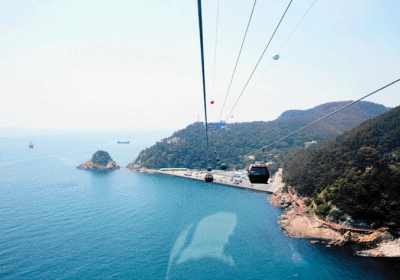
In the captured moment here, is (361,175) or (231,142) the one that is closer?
(361,175)

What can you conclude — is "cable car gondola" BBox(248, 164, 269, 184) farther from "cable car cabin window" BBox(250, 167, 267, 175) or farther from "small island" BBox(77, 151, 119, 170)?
"small island" BBox(77, 151, 119, 170)

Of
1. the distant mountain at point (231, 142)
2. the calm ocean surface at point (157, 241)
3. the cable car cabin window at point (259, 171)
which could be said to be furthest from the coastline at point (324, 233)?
the distant mountain at point (231, 142)

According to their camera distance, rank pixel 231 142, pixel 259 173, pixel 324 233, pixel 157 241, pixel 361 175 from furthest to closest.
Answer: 1. pixel 231 142
2. pixel 361 175
3. pixel 324 233
4. pixel 157 241
5. pixel 259 173

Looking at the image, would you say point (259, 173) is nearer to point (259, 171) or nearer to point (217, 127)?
point (259, 171)

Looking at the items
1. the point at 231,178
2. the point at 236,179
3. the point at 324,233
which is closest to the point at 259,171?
the point at 324,233

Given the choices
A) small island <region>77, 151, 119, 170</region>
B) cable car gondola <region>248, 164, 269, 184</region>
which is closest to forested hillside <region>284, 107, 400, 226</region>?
cable car gondola <region>248, 164, 269, 184</region>

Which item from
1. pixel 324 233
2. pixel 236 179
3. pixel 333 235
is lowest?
pixel 333 235

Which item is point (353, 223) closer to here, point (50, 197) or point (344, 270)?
point (344, 270)

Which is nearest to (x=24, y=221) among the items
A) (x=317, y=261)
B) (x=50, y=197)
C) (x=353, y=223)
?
(x=50, y=197)
